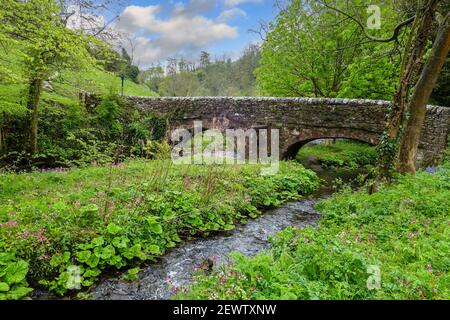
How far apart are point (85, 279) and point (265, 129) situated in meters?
12.4

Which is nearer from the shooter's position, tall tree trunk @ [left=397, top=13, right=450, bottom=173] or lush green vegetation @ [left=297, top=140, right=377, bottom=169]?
tall tree trunk @ [left=397, top=13, right=450, bottom=173]

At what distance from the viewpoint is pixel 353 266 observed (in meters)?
3.71

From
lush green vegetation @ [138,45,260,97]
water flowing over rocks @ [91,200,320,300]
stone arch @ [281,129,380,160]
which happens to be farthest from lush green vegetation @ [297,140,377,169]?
lush green vegetation @ [138,45,260,97]

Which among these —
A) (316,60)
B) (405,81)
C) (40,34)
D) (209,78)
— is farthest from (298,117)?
(209,78)

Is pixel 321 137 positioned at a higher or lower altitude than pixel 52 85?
lower

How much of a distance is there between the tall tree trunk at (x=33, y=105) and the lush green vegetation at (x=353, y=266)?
38.4 ft

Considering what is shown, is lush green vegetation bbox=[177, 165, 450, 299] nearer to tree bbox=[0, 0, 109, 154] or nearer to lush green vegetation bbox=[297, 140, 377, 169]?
tree bbox=[0, 0, 109, 154]

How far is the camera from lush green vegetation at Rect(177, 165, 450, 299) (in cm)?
337

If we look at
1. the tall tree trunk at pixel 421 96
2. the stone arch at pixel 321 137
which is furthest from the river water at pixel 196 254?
the stone arch at pixel 321 137

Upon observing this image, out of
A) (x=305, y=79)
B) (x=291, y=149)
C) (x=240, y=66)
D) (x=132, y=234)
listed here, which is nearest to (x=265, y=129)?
(x=291, y=149)

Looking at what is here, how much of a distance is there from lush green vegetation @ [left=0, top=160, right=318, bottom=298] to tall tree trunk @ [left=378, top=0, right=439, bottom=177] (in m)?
3.21

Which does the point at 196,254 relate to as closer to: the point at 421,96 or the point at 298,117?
the point at 421,96

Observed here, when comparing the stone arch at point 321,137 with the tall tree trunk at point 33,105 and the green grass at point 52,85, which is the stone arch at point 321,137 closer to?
the green grass at point 52,85

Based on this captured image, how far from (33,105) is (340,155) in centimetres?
1590
